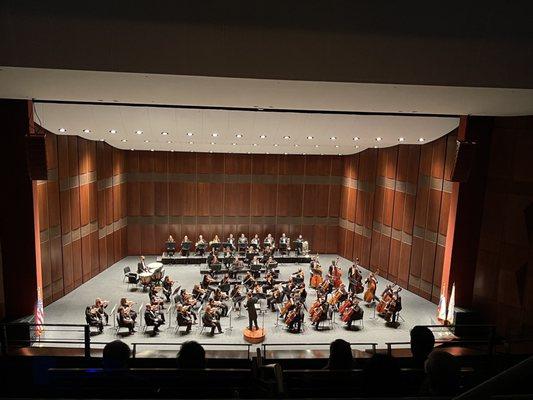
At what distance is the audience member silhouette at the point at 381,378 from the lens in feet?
9.87

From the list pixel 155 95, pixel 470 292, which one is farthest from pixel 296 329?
pixel 155 95

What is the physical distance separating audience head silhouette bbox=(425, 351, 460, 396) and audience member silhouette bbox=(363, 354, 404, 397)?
0.40 m

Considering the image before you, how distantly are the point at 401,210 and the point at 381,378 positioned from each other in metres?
11.6

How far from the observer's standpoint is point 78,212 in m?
13.2

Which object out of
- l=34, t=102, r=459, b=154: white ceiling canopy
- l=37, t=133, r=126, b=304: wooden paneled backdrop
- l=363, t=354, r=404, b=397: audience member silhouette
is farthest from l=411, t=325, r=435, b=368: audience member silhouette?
l=37, t=133, r=126, b=304: wooden paneled backdrop

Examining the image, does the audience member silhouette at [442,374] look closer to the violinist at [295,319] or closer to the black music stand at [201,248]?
the violinist at [295,319]

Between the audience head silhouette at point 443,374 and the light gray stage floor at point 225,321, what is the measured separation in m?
5.65

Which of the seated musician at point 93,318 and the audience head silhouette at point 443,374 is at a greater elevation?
the audience head silhouette at point 443,374

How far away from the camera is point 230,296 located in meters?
11.7

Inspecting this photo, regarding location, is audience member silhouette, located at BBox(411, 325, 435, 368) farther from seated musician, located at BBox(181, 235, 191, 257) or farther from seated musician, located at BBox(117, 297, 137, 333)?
seated musician, located at BBox(181, 235, 191, 257)

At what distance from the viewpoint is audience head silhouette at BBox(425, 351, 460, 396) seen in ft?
8.40

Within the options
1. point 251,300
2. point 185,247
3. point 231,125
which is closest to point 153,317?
point 251,300

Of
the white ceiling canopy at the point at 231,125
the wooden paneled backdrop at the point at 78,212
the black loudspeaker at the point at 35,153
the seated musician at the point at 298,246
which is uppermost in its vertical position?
the white ceiling canopy at the point at 231,125

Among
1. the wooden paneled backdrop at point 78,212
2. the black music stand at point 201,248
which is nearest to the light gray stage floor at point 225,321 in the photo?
the wooden paneled backdrop at point 78,212
